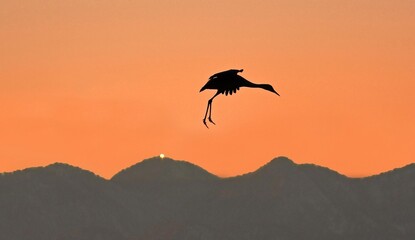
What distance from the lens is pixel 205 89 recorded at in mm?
35281

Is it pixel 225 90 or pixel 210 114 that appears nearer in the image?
pixel 225 90

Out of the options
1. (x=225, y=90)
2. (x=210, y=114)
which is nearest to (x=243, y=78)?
(x=225, y=90)

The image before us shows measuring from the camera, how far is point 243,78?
3481cm

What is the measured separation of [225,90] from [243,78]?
28.3 inches

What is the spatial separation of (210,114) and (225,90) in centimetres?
272

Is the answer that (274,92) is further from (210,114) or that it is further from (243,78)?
(210,114)

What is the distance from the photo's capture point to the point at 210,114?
37.5 meters

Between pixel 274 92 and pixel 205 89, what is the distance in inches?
96.5

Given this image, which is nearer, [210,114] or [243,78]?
[243,78]

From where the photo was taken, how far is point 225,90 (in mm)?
34938

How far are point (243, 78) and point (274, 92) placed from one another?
121cm

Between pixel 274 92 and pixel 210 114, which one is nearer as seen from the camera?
pixel 274 92

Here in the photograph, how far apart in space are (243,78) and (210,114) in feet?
10.2

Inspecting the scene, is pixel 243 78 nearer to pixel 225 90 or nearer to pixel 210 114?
pixel 225 90
